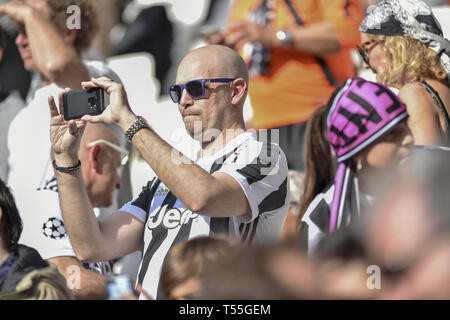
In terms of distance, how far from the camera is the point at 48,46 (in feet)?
11.8

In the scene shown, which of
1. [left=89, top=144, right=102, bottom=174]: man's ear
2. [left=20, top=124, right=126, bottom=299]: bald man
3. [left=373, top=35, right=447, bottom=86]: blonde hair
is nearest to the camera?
[left=373, top=35, right=447, bottom=86]: blonde hair

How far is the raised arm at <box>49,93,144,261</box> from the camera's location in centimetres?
262

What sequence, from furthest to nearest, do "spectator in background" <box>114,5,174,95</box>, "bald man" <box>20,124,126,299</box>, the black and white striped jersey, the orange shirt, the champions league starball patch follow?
"spectator in background" <box>114,5,174,95</box>, the orange shirt, the champions league starball patch, "bald man" <box>20,124,126,299</box>, the black and white striped jersey

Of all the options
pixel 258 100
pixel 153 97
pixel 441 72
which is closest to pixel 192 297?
pixel 441 72

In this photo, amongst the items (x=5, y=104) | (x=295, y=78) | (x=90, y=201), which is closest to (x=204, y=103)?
(x=90, y=201)

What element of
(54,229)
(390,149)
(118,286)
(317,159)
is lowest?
(118,286)

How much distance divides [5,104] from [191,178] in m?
2.05

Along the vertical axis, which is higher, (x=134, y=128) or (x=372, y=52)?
(x=372, y=52)

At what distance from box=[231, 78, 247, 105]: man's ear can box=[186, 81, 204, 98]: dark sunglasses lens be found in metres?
0.13

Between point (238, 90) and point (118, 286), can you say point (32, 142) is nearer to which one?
point (118, 286)

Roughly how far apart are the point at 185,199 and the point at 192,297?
0.42 meters

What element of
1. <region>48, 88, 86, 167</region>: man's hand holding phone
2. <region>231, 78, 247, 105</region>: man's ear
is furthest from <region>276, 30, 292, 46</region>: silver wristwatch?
<region>48, 88, 86, 167</region>: man's hand holding phone

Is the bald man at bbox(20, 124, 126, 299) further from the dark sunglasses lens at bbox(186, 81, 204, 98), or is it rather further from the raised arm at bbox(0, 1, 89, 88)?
the dark sunglasses lens at bbox(186, 81, 204, 98)
